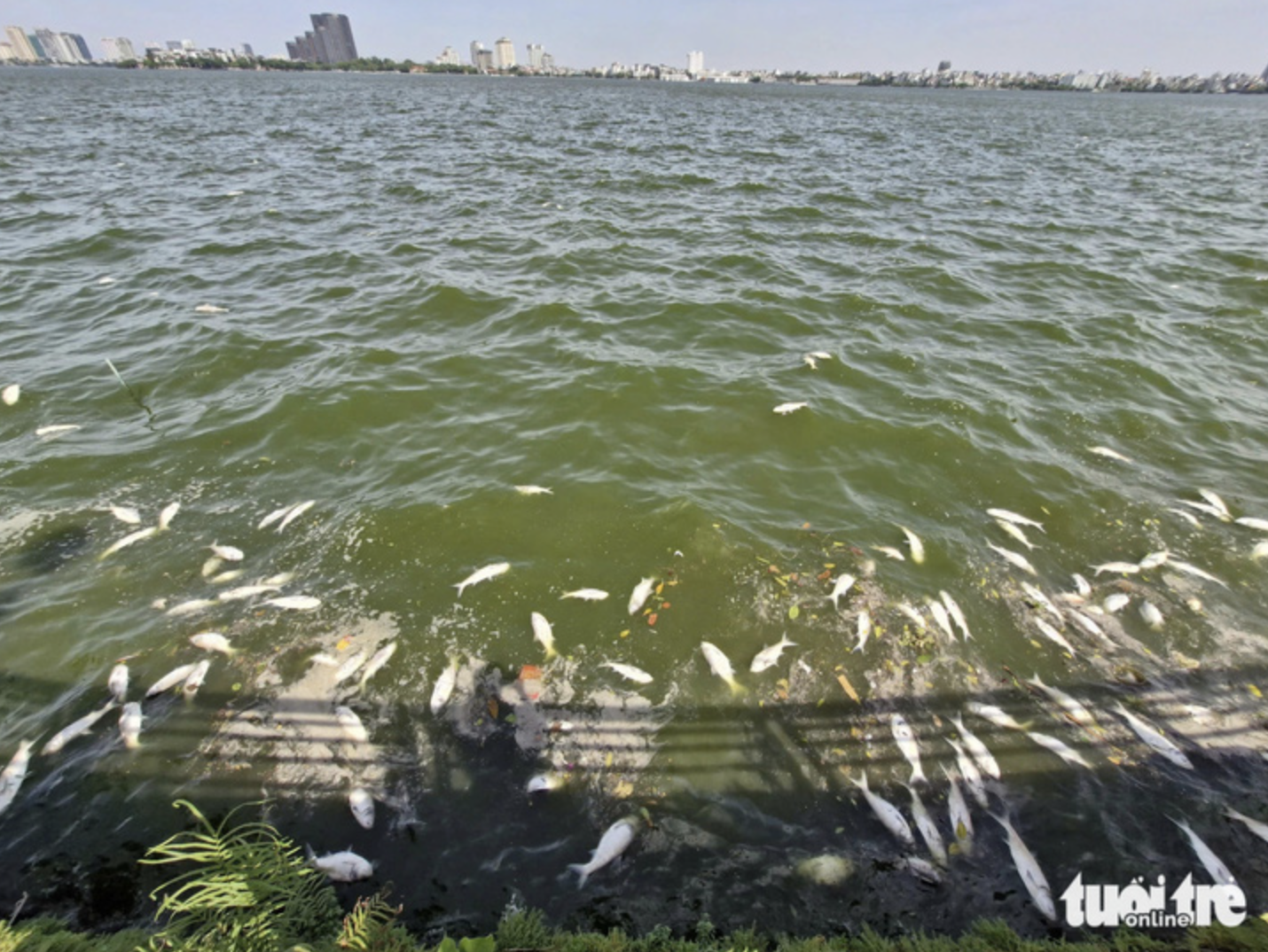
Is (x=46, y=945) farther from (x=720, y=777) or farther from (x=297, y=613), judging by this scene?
(x=720, y=777)

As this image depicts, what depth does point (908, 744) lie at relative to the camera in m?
5.59

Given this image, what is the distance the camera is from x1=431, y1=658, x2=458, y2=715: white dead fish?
585 centimetres

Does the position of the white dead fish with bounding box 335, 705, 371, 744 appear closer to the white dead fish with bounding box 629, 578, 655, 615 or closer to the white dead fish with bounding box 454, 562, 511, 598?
the white dead fish with bounding box 454, 562, 511, 598

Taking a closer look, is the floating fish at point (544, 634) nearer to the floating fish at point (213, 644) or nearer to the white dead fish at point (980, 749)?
the floating fish at point (213, 644)

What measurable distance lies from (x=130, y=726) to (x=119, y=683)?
0.65 m

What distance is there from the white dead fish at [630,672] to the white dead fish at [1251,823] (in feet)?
17.6

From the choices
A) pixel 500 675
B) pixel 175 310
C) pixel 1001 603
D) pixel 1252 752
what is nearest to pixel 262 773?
pixel 500 675

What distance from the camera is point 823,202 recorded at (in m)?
23.3

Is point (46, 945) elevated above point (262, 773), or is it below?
above

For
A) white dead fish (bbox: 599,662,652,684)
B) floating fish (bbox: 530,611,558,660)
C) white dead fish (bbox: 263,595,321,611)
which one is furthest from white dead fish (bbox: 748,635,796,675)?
white dead fish (bbox: 263,595,321,611)

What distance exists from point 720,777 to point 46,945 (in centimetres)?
483

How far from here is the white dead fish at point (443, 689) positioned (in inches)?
230

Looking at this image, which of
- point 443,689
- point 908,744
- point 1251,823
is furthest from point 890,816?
point 443,689

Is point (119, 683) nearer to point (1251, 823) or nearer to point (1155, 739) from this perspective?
point (1155, 739)
